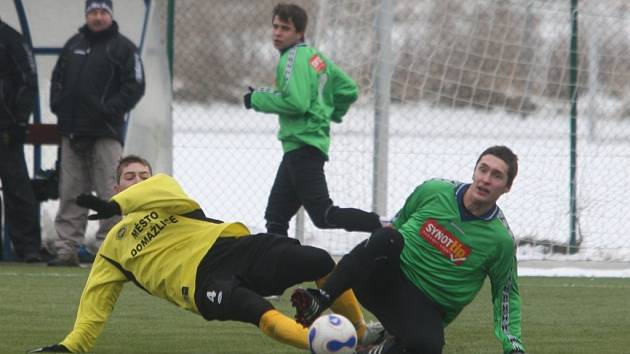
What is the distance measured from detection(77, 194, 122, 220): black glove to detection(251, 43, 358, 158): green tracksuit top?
105 inches

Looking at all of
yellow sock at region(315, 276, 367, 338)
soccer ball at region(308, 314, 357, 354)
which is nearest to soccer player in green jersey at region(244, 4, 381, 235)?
yellow sock at region(315, 276, 367, 338)

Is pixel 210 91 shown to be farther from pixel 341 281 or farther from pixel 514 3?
pixel 341 281

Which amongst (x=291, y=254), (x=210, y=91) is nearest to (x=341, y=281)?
(x=291, y=254)

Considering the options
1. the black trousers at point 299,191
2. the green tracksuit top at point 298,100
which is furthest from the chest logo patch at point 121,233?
the green tracksuit top at point 298,100

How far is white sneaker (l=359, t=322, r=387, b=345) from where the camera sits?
20.1 ft

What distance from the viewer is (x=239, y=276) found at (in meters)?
5.75

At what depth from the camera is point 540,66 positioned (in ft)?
35.7

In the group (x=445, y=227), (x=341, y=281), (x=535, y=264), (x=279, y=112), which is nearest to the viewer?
(x=341, y=281)

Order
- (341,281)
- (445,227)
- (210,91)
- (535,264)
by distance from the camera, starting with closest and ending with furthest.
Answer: (341,281) → (445,227) → (535,264) → (210,91)

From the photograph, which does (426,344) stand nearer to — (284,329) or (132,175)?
(284,329)

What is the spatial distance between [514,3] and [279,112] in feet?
10.8

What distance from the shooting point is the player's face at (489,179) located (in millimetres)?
5699

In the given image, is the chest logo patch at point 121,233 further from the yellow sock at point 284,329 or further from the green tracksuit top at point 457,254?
the green tracksuit top at point 457,254

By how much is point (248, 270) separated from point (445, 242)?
0.87 m
